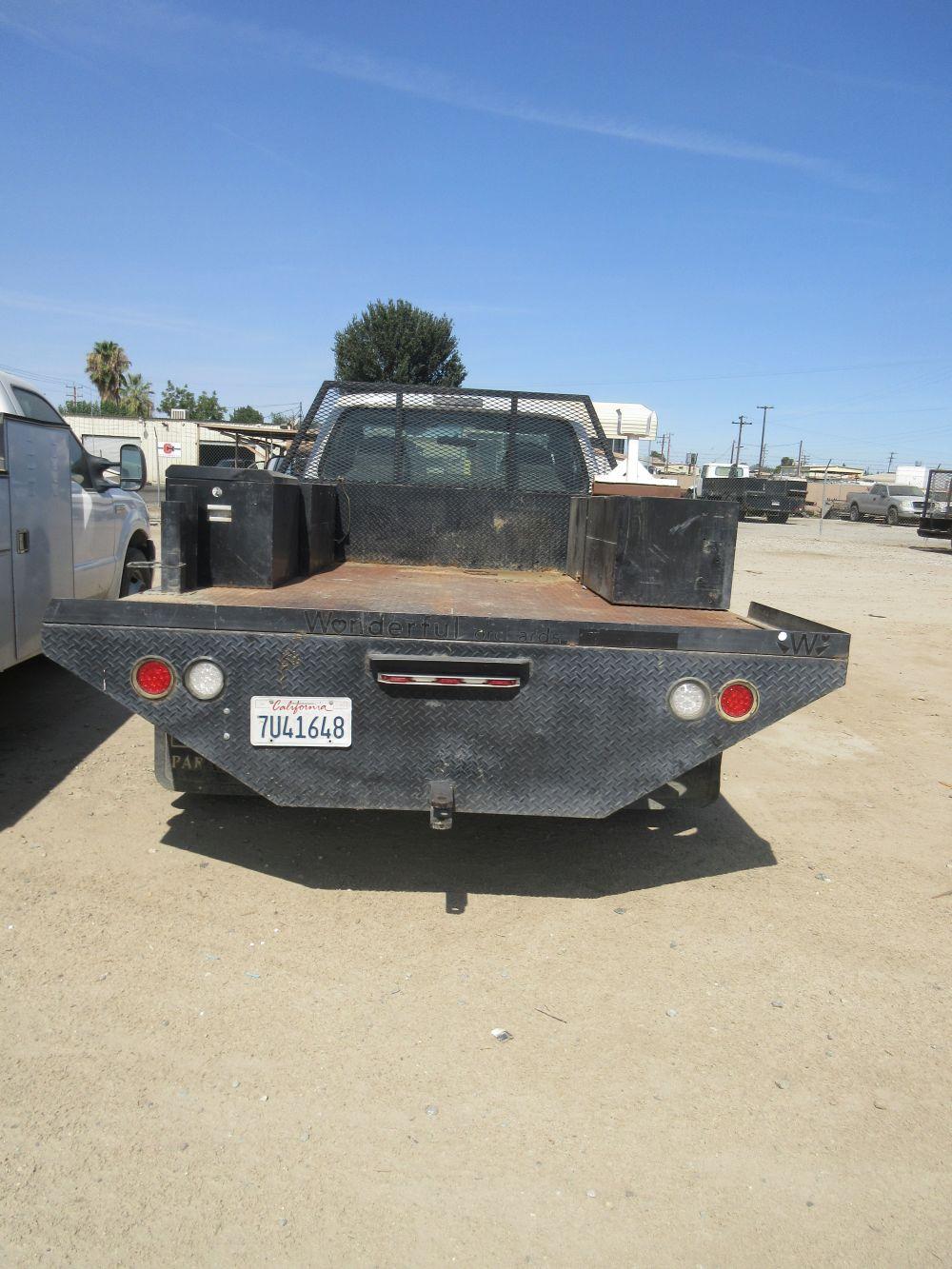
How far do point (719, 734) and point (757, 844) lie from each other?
137cm

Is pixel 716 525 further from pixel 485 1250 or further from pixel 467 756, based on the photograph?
pixel 485 1250

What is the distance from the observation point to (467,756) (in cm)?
326

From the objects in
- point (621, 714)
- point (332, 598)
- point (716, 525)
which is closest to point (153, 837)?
point (332, 598)

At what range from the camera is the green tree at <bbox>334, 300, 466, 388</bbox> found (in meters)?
37.8

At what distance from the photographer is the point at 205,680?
10.4ft

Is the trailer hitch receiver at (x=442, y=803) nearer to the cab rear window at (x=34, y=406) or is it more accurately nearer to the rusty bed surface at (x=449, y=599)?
the rusty bed surface at (x=449, y=599)

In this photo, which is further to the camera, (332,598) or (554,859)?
(554,859)

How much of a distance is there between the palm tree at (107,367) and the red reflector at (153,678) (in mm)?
60576

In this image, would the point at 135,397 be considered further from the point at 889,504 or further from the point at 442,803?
the point at 442,803

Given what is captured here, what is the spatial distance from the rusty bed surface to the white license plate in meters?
0.33

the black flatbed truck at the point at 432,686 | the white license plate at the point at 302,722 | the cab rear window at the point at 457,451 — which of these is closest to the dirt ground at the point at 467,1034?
the black flatbed truck at the point at 432,686

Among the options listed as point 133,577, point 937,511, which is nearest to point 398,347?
point 937,511

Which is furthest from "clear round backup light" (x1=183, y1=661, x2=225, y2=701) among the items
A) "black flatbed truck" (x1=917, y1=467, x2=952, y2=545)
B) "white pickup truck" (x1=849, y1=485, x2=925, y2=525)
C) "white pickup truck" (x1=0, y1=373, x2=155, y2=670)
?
"white pickup truck" (x1=849, y1=485, x2=925, y2=525)

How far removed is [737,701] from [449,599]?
1177 millimetres
